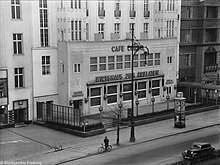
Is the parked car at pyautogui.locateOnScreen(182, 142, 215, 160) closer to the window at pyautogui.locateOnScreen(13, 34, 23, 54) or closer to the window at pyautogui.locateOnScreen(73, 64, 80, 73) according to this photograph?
the window at pyautogui.locateOnScreen(73, 64, 80, 73)

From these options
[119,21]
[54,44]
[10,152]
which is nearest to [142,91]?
[119,21]

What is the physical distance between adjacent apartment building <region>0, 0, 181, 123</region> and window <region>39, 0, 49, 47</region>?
11cm

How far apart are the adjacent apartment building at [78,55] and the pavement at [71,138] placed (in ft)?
17.0

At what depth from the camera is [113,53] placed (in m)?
52.2

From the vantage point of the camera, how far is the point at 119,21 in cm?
5609

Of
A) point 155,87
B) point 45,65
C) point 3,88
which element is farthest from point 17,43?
point 155,87

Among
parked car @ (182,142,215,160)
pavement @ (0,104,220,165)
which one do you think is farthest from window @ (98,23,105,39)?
parked car @ (182,142,215,160)

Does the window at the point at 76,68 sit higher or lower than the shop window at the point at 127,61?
lower

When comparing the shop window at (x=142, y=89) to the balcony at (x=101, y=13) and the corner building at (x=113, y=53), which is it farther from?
the balcony at (x=101, y=13)

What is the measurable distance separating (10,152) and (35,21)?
1732 centimetres

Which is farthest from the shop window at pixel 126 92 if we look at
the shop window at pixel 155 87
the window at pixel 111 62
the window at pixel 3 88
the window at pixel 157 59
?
the window at pixel 3 88

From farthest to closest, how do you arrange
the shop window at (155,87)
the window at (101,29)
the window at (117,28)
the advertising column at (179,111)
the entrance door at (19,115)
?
1. the shop window at (155,87)
2. the window at (117,28)
3. the window at (101,29)
4. the entrance door at (19,115)
5. the advertising column at (179,111)

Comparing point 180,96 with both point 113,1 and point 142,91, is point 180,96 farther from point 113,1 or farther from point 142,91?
point 113,1

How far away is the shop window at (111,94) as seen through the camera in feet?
173
